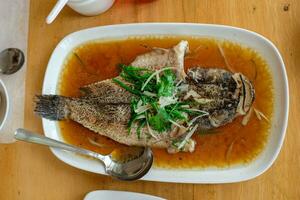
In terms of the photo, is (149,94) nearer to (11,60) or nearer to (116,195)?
(116,195)

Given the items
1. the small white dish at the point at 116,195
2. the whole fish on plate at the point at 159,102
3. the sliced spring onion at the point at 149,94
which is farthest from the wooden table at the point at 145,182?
the sliced spring onion at the point at 149,94

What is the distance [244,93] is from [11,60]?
90 centimetres

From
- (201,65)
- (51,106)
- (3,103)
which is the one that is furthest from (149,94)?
(3,103)

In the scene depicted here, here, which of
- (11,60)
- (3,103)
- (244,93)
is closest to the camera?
(244,93)

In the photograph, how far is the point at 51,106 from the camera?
1.34 meters

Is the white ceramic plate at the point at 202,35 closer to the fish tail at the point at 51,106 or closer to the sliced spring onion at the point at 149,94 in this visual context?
the fish tail at the point at 51,106

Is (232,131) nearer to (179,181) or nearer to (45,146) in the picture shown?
(179,181)

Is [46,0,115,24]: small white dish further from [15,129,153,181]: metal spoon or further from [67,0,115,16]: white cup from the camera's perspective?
[15,129,153,181]: metal spoon

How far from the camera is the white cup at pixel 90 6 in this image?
4.36ft

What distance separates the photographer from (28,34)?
1.51m

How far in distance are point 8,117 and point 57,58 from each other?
30 cm

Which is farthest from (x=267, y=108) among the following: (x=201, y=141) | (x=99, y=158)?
(x=99, y=158)

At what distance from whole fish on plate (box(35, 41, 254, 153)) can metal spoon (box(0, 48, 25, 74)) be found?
236 millimetres

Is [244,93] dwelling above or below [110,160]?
above
